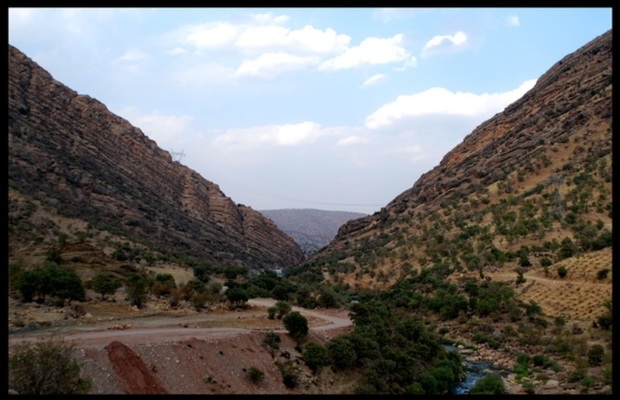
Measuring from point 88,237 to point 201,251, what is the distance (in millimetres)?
21481

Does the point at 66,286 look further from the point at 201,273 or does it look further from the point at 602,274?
the point at 602,274

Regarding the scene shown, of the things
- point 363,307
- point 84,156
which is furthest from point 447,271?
point 84,156

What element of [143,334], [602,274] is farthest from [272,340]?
[602,274]

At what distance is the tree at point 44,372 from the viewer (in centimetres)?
940

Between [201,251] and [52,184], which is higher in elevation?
[52,184]

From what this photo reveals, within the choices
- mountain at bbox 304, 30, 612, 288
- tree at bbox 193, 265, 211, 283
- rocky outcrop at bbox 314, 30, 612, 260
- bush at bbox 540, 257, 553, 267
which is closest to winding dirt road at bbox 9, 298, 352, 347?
tree at bbox 193, 265, 211, 283

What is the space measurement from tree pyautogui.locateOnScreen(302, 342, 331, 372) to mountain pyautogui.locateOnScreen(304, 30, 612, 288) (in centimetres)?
2014

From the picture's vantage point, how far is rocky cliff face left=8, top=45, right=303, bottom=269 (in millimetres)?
40281

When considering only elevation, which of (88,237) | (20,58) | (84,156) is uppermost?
(20,58)

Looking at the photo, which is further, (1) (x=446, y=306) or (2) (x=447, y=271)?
(2) (x=447, y=271)

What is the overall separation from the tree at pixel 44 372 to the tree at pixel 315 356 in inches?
302

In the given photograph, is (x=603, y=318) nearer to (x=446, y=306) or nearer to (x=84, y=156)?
(x=446, y=306)

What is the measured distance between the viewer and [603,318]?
21969mm

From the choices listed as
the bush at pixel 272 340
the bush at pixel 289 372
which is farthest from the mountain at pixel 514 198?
the bush at pixel 289 372
